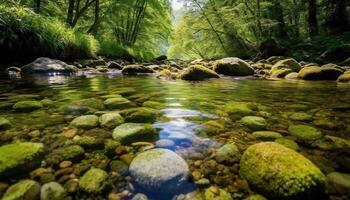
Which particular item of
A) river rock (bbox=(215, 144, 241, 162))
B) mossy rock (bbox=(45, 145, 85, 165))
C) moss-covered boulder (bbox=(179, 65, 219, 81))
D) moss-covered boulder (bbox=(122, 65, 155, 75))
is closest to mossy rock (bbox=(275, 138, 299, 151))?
river rock (bbox=(215, 144, 241, 162))

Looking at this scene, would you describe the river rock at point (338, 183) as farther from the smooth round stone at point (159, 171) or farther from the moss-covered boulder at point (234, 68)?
the moss-covered boulder at point (234, 68)

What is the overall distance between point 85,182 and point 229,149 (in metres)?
1.13

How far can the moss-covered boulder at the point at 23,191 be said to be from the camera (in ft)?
4.52

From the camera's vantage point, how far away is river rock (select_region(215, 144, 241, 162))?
1.92 m

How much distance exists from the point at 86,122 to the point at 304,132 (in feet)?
7.27

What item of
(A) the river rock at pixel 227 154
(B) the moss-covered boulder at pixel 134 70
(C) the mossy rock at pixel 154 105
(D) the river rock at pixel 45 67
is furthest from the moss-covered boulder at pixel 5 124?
(B) the moss-covered boulder at pixel 134 70

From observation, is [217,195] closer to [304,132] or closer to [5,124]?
[304,132]

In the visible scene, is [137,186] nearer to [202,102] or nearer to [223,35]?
[202,102]

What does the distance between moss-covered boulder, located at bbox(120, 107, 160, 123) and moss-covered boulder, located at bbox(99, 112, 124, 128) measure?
0.30 ft

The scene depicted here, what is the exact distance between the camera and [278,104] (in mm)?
3846

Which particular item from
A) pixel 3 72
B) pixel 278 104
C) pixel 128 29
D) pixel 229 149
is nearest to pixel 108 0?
pixel 128 29

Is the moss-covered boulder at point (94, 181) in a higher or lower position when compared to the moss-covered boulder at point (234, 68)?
lower

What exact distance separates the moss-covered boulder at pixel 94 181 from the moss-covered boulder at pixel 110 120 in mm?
881

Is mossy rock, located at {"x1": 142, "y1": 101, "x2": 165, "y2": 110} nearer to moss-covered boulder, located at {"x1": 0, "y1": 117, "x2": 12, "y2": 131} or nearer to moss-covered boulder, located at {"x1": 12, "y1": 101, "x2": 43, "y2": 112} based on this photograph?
moss-covered boulder, located at {"x1": 12, "y1": 101, "x2": 43, "y2": 112}
